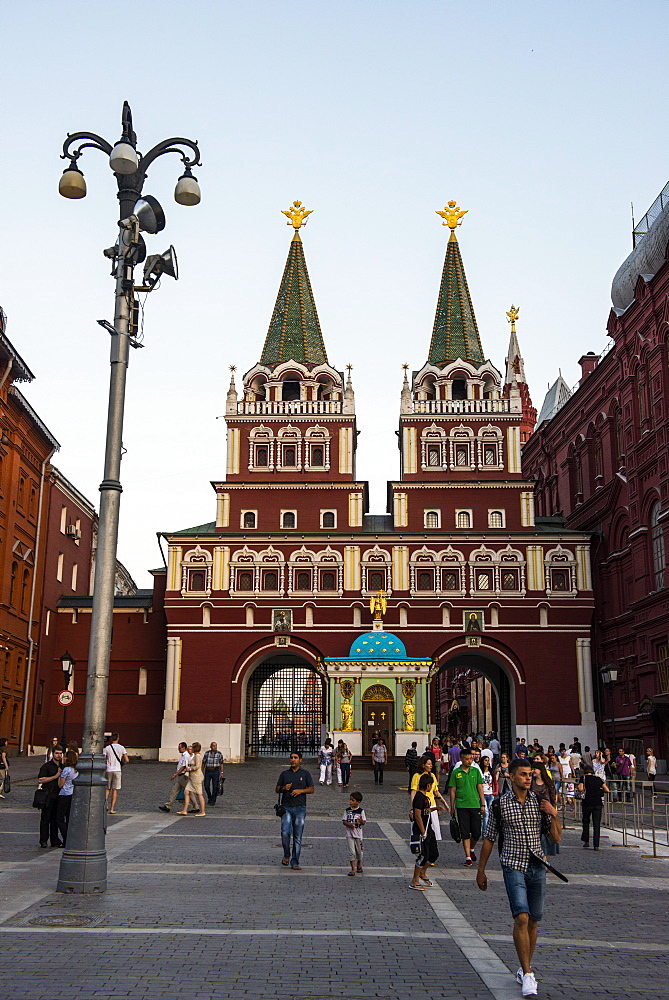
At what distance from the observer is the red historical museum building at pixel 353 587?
48.8 m

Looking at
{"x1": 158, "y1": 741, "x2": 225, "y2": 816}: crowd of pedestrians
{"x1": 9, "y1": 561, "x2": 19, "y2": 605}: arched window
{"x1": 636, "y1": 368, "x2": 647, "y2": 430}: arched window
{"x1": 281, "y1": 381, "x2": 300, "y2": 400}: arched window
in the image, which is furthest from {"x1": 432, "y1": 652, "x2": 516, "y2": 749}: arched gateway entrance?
{"x1": 158, "y1": 741, "x2": 225, "y2": 816}: crowd of pedestrians

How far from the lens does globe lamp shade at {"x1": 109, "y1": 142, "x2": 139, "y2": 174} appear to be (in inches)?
511

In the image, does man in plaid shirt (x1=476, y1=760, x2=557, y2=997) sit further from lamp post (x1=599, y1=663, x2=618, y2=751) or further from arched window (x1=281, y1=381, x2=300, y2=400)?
arched window (x1=281, y1=381, x2=300, y2=400)

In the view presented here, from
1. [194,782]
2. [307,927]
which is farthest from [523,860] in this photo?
[194,782]

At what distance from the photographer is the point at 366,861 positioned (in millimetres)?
16594

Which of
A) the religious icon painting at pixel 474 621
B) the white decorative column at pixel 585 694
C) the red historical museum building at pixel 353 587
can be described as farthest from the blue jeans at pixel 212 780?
the white decorative column at pixel 585 694

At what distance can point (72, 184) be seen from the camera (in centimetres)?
1310

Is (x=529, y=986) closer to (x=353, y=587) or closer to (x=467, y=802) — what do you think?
(x=467, y=802)

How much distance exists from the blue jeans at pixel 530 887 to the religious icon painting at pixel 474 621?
41.6 metres

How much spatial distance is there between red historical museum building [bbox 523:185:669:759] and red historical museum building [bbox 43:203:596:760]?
174 cm

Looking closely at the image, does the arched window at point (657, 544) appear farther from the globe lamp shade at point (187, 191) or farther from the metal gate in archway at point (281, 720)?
the globe lamp shade at point (187, 191)

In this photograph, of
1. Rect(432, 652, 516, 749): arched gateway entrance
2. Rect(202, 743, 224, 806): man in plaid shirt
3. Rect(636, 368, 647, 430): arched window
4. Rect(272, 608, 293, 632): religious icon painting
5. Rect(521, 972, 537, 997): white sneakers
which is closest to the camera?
Rect(521, 972, 537, 997): white sneakers

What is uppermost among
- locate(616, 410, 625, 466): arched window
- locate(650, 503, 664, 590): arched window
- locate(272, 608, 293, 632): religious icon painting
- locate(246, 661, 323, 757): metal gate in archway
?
locate(616, 410, 625, 466): arched window

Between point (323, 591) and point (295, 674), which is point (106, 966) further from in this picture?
point (295, 674)
